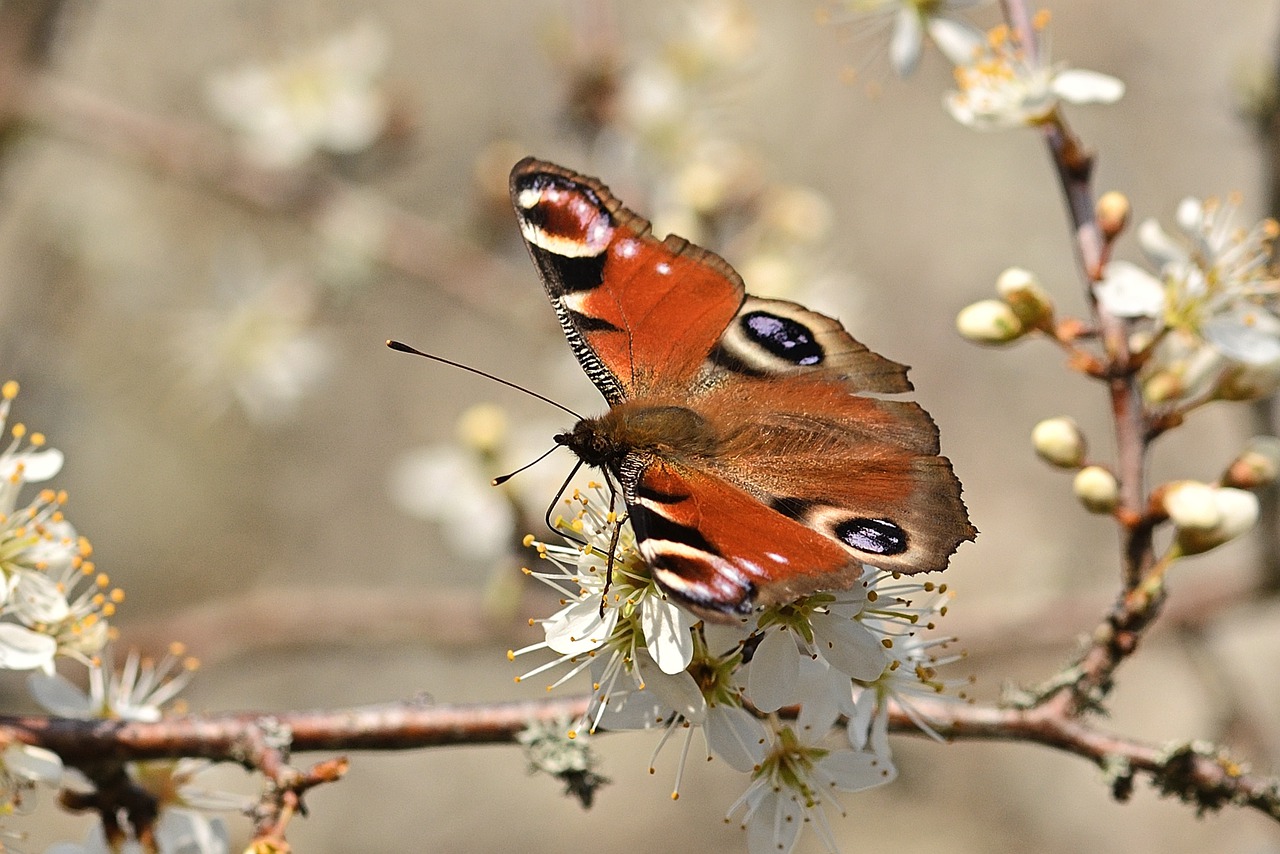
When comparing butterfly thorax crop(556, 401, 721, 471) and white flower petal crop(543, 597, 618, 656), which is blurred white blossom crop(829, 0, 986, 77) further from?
white flower petal crop(543, 597, 618, 656)

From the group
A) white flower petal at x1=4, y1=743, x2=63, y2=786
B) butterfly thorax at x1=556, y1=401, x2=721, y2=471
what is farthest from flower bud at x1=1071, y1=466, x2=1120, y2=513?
white flower petal at x1=4, y1=743, x2=63, y2=786

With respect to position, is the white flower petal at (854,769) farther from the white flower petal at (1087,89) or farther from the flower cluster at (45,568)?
the white flower petal at (1087,89)

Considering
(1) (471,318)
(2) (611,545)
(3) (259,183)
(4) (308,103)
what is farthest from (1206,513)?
(1) (471,318)

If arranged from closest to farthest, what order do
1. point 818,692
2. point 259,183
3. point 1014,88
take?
point 818,692
point 1014,88
point 259,183

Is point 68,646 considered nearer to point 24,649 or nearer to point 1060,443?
point 24,649

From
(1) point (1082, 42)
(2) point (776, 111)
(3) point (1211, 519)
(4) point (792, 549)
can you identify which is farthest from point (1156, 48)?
(4) point (792, 549)

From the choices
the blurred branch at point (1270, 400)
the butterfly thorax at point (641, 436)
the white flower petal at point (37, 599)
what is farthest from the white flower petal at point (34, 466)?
the blurred branch at point (1270, 400)
